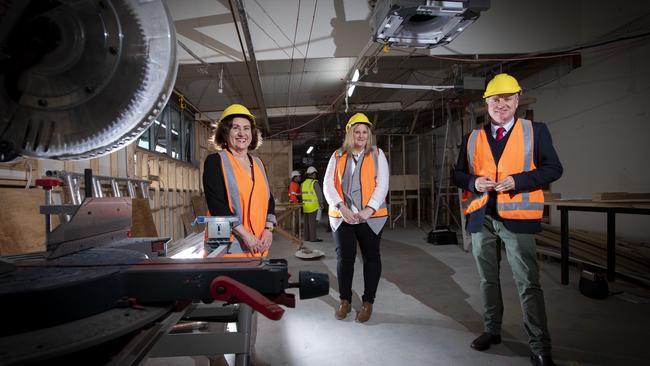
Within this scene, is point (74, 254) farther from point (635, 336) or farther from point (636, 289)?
point (636, 289)

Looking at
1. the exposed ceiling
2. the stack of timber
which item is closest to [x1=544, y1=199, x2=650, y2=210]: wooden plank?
the stack of timber

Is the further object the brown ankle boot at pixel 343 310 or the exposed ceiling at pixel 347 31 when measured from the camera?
the exposed ceiling at pixel 347 31

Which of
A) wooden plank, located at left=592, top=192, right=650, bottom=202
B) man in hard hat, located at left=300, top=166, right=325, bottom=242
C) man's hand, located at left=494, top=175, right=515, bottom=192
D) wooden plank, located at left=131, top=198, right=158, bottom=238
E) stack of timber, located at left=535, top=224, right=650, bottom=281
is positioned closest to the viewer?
man's hand, located at left=494, top=175, right=515, bottom=192

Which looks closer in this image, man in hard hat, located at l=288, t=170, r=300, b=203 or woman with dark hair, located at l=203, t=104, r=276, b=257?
woman with dark hair, located at l=203, t=104, r=276, b=257

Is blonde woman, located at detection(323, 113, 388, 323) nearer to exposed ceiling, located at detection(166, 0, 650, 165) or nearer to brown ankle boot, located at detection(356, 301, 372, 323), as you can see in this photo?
brown ankle boot, located at detection(356, 301, 372, 323)

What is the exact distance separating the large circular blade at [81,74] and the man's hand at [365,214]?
1.63 m

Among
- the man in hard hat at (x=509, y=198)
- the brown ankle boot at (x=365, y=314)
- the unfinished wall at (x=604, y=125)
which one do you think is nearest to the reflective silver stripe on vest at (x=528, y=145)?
the man in hard hat at (x=509, y=198)

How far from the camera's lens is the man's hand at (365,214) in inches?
91.4

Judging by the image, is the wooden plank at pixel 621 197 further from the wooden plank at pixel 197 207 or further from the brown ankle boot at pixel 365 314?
the wooden plank at pixel 197 207

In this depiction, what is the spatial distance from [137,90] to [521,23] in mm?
5082

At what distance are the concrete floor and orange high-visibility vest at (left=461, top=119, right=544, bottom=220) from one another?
873 mm

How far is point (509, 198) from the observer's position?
5.73ft

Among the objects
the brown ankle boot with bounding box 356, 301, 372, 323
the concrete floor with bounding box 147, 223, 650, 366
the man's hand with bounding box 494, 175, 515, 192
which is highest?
the man's hand with bounding box 494, 175, 515, 192

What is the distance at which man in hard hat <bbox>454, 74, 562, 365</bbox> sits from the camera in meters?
1.69
